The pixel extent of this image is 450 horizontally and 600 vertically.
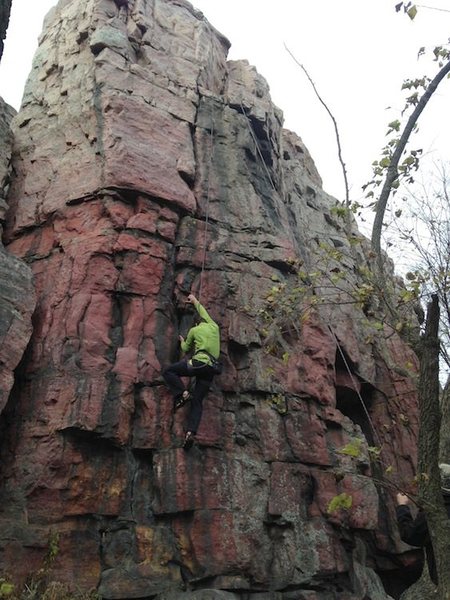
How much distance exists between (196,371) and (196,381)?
32cm

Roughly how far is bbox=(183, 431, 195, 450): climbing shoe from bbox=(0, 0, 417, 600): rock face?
0.21m

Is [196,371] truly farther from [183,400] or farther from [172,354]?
[172,354]

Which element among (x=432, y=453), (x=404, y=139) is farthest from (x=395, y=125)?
(x=432, y=453)

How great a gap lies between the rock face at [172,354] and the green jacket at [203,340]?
0.68m

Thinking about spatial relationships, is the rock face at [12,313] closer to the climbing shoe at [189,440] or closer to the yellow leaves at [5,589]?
the yellow leaves at [5,589]

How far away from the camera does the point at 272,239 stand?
13.9 meters

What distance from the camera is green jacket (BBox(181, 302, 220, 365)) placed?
1041 centimetres

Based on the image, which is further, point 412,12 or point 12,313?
point 12,313

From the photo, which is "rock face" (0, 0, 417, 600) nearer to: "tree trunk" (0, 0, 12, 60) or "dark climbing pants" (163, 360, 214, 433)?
"dark climbing pants" (163, 360, 214, 433)

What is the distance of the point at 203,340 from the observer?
34.3 ft

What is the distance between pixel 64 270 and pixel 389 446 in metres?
8.35

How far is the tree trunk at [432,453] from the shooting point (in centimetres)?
604

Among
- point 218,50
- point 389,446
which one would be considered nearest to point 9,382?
point 389,446

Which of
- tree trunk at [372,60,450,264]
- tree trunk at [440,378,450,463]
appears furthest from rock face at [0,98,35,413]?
tree trunk at [440,378,450,463]
